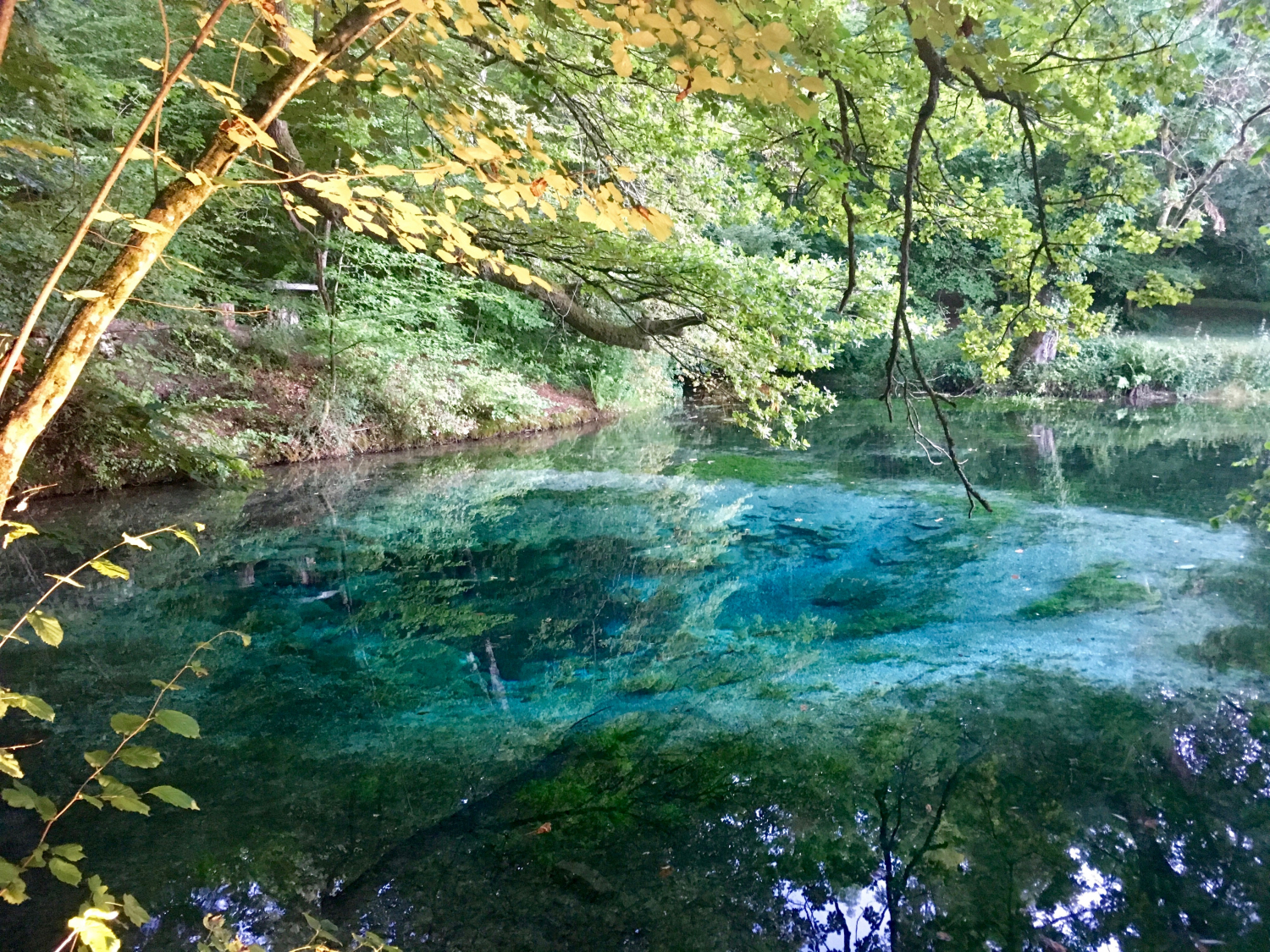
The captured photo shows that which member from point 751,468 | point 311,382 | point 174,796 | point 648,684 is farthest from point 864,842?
point 311,382

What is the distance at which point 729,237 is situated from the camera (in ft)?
53.3

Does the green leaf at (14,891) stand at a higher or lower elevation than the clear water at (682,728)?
higher

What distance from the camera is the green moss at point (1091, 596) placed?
4.71 meters

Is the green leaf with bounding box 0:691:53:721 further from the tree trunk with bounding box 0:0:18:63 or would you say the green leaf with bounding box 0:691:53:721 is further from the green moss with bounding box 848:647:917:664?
the green moss with bounding box 848:647:917:664

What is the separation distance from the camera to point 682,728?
3.38 m

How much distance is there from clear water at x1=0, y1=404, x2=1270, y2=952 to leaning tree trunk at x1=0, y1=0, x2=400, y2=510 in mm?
1707

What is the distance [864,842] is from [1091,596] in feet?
10.5

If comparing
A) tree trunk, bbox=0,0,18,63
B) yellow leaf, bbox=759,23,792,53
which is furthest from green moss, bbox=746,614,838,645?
tree trunk, bbox=0,0,18,63

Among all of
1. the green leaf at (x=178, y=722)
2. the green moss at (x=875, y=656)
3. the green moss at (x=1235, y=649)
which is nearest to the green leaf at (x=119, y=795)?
the green leaf at (x=178, y=722)

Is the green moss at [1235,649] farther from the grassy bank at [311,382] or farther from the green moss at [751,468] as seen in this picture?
the grassy bank at [311,382]

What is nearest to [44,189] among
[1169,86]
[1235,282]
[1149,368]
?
[1169,86]

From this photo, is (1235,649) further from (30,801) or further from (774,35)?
(30,801)

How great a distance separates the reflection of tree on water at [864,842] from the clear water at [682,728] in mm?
12

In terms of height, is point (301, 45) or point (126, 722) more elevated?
point (301, 45)
